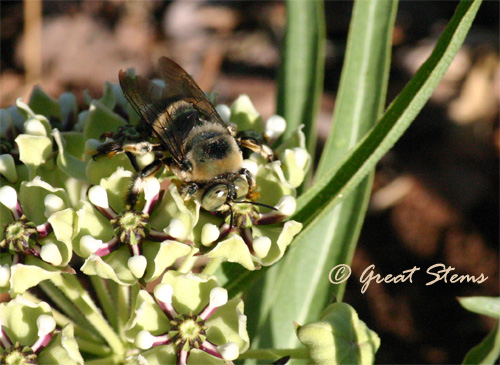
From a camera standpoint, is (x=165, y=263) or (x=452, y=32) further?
(x=452, y=32)

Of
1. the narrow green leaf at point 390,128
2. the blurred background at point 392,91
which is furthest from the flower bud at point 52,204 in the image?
the blurred background at point 392,91

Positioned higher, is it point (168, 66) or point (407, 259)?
point (168, 66)

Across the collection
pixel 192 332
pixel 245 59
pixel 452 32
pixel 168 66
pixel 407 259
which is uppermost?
pixel 452 32

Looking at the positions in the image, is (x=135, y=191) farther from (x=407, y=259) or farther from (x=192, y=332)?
(x=407, y=259)

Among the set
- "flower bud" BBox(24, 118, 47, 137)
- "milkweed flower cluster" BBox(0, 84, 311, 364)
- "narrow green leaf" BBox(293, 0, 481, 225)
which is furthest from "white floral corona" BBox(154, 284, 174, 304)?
"flower bud" BBox(24, 118, 47, 137)

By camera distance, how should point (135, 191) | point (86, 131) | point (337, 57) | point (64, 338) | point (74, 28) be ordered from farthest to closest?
point (74, 28) → point (337, 57) → point (86, 131) → point (135, 191) → point (64, 338)

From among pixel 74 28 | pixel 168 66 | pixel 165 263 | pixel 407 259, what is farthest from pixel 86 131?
pixel 74 28

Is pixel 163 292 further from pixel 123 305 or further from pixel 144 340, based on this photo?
pixel 123 305

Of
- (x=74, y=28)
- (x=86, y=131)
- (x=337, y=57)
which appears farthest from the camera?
(x=74, y=28)
